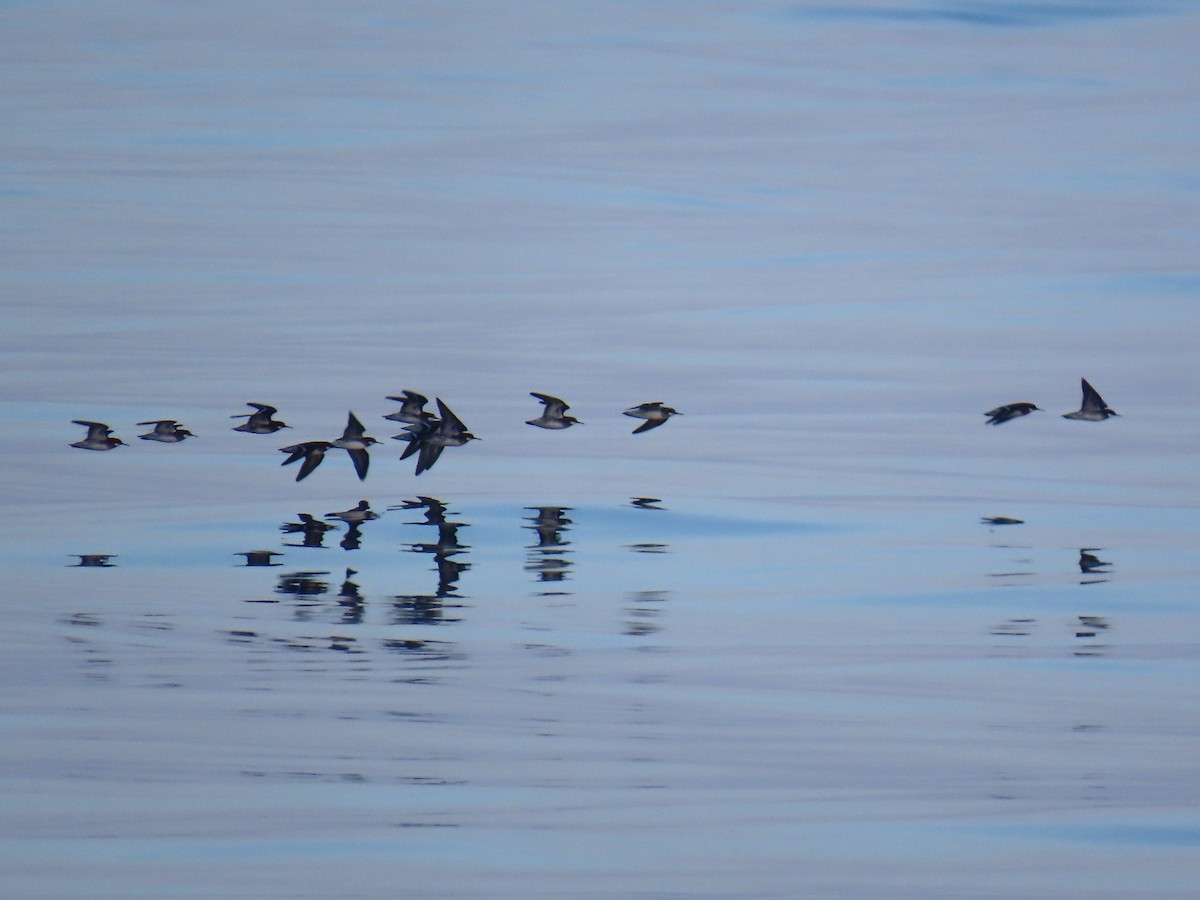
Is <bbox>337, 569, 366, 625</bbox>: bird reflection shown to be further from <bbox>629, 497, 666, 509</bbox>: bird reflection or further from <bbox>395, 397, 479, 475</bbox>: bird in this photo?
<bbox>629, 497, 666, 509</bbox>: bird reflection

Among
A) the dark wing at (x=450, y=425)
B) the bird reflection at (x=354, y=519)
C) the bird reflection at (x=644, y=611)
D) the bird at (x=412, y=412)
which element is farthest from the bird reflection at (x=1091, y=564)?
the bird reflection at (x=354, y=519)

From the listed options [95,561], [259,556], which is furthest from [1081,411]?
[95,561]

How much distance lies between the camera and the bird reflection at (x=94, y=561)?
30.5 metres

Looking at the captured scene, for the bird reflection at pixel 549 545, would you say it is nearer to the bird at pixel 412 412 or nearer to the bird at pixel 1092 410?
the bird at pixel 412 412

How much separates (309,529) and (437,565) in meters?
4.23

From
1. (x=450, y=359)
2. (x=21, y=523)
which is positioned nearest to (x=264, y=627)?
(x=21, y=523)

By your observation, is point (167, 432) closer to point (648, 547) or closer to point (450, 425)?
point (450, 425)

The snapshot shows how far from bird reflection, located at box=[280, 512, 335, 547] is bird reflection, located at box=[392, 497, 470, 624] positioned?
1.57m

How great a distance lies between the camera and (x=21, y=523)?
3466cm

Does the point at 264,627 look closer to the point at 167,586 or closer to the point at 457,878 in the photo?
the point at 167,586

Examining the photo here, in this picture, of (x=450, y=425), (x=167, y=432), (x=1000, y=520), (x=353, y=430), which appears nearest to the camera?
(x=353, y=430)

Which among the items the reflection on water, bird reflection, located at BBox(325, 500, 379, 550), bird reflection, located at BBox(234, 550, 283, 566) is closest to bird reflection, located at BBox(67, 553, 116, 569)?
the reflection on water

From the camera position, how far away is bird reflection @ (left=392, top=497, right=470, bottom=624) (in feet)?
87.5

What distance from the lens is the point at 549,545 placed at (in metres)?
33.4
